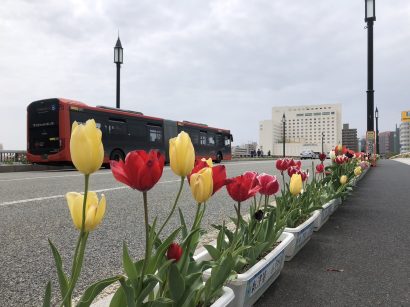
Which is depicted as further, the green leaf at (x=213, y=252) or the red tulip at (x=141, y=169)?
the green leaf at (x=213, y=252)

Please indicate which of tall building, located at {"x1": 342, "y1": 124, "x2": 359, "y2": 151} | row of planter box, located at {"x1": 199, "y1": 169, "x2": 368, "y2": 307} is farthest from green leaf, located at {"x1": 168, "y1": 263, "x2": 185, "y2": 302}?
tall building, located at {"x1": 342, "y1": 124, "x2": 359, "y2": 151}

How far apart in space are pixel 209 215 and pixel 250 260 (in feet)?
9.72

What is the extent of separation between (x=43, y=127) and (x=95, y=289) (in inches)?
596

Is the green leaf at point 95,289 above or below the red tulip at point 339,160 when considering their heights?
below

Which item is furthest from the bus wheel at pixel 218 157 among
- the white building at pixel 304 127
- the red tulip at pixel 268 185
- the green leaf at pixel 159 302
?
the white building at pixel 304 127

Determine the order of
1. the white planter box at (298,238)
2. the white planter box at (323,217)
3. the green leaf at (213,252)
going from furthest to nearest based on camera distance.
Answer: the white planter box at (323,217) < the white planter box at (298,238) < the green leaf at (213,252)

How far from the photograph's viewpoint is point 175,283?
1278mm

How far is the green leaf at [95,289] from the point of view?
40.1 inches

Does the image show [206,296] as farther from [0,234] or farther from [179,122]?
[179,122]

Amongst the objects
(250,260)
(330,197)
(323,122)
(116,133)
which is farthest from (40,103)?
(323,122)

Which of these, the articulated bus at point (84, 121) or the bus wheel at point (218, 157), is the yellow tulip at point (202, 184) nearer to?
the articulated bus at point (84, 121)

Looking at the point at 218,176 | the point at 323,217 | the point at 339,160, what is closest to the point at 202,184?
the point at 218,176

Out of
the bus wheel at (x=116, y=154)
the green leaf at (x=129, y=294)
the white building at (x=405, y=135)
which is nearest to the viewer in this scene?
the green leaf at (x=129, y=294)

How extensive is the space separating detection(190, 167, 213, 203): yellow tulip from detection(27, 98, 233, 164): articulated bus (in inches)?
439
